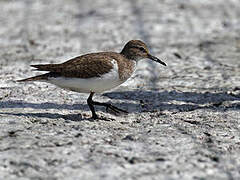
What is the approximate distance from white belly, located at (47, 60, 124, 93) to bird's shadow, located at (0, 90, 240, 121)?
0.40 metres

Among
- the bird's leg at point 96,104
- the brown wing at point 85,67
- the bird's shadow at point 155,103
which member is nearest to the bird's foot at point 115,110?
the bird's leg at point 96,104

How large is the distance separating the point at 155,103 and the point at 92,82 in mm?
1266

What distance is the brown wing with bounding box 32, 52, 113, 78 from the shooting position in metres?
5.56

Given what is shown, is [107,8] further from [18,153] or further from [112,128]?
[18,153]

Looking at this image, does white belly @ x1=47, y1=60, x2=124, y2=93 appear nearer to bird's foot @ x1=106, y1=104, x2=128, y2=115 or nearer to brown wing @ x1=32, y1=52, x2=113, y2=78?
brown wing @ x1=32, y1=52, x2=113, y2=78

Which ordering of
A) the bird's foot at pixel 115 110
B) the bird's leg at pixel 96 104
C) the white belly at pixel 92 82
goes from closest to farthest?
the white belly at pixel 92 82, the bird's leg at pixel 96 104, the bird's foot at pixel 115 110

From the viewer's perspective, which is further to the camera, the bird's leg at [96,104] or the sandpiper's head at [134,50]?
the sandpiper's head at [134,50]

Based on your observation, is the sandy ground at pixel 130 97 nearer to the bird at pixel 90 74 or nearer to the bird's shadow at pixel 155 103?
the bird's shadow at pixel 155 103

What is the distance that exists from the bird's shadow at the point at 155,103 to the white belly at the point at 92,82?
0.40 m

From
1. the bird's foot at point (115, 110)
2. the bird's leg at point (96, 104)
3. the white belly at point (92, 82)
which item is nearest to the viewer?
the white belly at point (92, 82)

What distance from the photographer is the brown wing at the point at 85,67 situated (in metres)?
5.56

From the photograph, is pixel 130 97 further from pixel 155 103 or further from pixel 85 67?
pixel 85 67

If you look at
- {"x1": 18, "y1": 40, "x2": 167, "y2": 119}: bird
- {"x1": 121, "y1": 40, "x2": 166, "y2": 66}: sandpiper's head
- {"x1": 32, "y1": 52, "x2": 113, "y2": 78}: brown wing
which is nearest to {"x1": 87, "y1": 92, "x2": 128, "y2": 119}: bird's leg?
{"x1": 18, "y1": 40, "x2": 167, "y2": 119}: bird

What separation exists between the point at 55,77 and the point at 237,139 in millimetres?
2094
